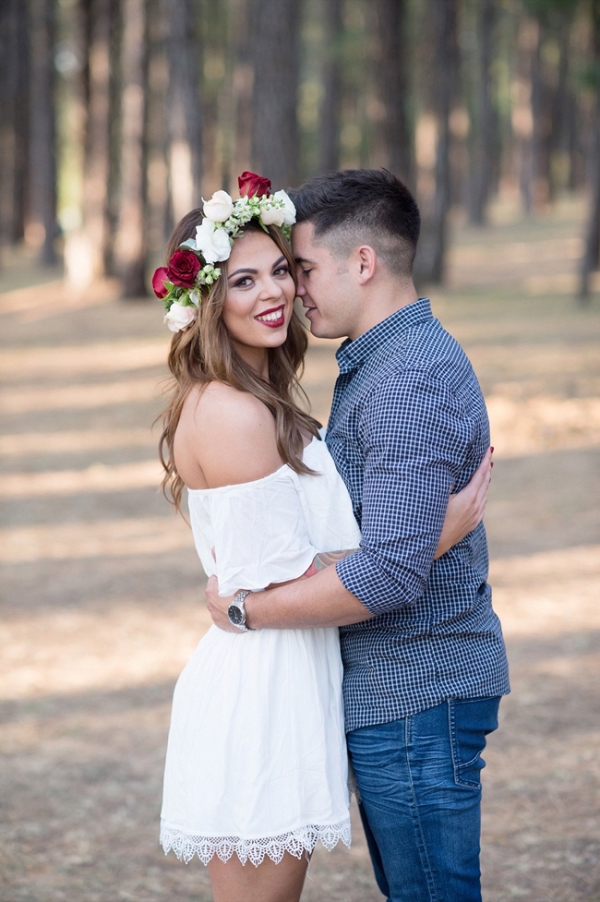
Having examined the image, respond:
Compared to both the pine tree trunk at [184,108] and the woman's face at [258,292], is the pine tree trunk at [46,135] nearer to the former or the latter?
the pine tree trunk at [184,108]

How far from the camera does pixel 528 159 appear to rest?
3562cm

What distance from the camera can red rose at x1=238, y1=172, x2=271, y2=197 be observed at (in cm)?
256

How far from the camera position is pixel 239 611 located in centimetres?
238

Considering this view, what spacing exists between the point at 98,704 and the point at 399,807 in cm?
330

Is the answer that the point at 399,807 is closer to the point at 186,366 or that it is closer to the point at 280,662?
the point at 280,662

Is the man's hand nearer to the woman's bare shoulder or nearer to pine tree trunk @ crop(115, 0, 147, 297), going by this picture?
the woman's bare shoulder

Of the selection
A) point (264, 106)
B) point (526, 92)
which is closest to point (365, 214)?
point (264, 106)

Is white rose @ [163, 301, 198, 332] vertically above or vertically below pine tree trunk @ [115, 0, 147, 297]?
below

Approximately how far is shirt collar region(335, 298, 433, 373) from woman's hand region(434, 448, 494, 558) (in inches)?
15.4

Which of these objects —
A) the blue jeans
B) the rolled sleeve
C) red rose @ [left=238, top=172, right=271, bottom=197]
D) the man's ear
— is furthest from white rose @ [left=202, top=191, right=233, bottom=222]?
the blue jeans

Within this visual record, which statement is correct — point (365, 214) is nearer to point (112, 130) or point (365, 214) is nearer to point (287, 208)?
point (287, 208)

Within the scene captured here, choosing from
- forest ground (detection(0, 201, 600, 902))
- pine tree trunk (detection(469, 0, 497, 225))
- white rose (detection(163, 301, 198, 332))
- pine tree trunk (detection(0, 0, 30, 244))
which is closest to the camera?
white rose (detection(163, 301, 198, 332))

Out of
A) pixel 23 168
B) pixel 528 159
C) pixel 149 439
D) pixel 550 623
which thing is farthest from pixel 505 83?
pixel 550 623

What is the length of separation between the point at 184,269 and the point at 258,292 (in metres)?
0.19
